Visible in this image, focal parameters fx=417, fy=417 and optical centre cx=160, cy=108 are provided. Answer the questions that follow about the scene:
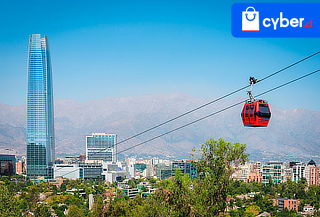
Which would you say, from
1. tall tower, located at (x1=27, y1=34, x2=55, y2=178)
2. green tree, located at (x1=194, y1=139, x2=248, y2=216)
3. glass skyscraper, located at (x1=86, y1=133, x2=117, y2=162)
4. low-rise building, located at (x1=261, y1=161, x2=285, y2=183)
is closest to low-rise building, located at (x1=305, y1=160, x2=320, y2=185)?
low-rise building, located at (x1=261, y1=161, x2=285, y2=183)

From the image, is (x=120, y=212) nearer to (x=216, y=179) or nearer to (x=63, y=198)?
(x=216, y=179)

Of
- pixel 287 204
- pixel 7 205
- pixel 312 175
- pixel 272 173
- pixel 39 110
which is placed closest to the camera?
pixel 7 205

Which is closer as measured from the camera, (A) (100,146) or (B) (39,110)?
(B) (39,110)

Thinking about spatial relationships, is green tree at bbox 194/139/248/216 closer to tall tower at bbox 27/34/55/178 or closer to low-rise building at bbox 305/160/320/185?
low-rise building at bbox 305/160/320/185

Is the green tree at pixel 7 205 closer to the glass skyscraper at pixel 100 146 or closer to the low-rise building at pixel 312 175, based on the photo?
the low-rise building at pixel 312 175

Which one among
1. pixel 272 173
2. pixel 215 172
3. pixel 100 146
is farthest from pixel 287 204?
pixel 100 146

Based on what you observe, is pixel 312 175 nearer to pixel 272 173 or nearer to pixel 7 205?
pixel 272 173

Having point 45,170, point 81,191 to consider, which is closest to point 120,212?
point 81,191

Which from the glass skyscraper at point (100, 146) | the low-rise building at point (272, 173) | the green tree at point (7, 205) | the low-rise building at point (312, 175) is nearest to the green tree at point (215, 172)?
the green tree at point (7, 205)
